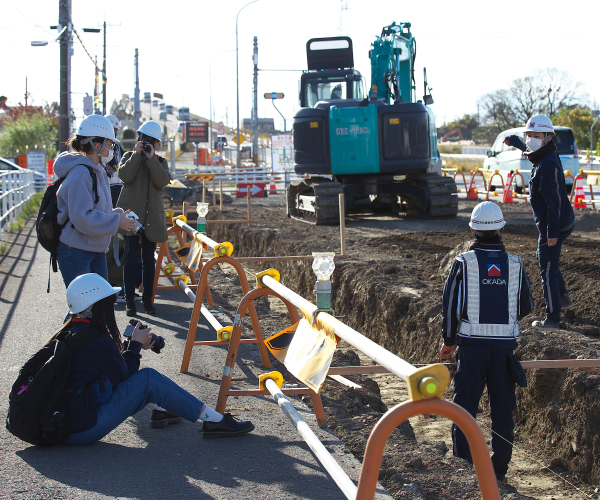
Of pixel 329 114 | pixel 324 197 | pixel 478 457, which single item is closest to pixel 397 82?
pixel 329 114

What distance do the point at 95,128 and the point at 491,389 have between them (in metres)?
3.39

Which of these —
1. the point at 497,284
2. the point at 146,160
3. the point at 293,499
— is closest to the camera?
the point at 293,499

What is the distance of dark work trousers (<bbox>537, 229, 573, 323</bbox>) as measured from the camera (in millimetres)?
6414

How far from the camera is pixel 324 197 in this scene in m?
15.5

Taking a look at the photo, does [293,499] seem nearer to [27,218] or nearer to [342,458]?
[342,458]

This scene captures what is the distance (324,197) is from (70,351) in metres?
12.0

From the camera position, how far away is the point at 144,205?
7.65 meters

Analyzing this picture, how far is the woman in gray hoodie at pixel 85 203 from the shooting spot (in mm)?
5066

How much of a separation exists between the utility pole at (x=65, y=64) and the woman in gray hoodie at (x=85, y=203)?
54.7ft

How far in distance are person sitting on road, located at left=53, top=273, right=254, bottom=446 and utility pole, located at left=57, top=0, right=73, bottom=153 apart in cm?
1814

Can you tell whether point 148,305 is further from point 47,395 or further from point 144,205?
point 47,395

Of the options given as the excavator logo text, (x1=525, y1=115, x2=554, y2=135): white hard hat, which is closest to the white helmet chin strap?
(x1=525, y1=115, x2=554, y2=135): white hard hat

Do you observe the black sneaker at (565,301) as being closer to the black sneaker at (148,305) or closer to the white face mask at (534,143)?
the white face mask at (534,143)

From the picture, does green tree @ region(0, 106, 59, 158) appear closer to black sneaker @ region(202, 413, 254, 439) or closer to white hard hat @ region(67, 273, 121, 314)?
white hard hat @ region(67, 273, 121, 314)
